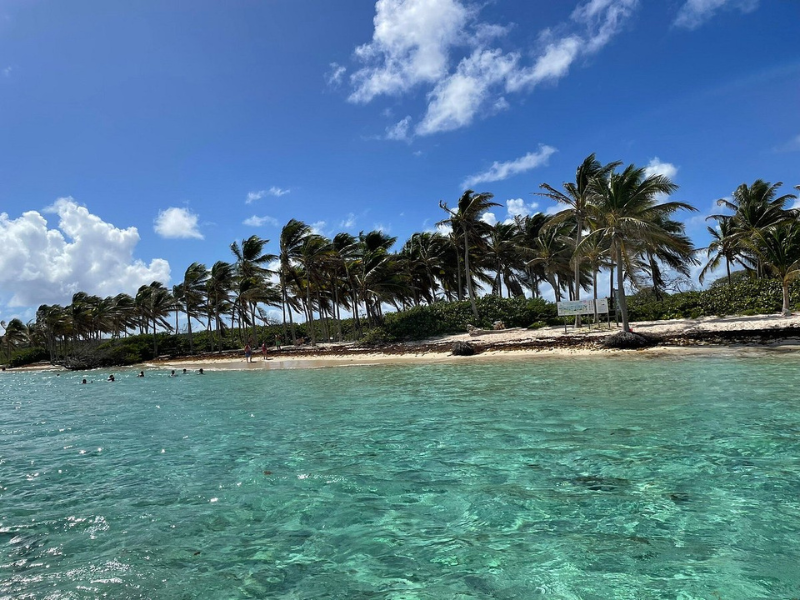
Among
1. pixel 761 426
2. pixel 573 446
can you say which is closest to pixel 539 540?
pixel 573 446

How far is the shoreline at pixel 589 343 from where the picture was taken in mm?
18703

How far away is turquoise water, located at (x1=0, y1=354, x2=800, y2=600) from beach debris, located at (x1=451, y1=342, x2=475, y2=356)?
1375 centimetres

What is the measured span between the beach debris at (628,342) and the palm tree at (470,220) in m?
14.0

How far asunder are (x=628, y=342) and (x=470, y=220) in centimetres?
1886

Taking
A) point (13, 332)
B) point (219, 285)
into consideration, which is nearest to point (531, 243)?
point (219, 285)

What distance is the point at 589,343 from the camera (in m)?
21.3

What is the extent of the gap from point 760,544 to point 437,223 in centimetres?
3391

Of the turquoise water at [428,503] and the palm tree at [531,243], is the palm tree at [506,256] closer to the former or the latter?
the palm tree at [531,243]

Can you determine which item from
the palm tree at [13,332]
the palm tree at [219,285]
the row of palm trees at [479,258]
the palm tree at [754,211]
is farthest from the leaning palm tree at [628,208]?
the palm tree at [13,332]

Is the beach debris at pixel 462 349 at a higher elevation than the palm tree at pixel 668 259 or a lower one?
lower

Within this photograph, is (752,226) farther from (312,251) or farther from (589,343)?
(312,251)

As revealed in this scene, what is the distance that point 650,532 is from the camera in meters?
3.76

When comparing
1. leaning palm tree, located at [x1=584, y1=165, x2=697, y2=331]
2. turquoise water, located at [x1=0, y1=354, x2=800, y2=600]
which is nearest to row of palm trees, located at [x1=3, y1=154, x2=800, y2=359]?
leaning palm tree, located at [x1=584, y1=165, x2=697, y2=331]

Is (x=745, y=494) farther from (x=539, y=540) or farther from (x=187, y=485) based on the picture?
(x=187, y=485)
